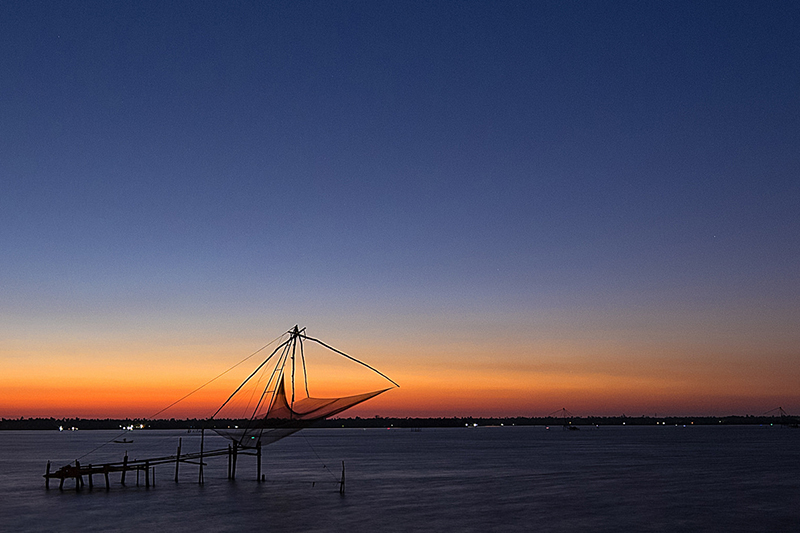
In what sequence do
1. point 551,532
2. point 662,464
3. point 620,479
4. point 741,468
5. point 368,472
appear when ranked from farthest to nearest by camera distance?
point 662,464, point 741,468, point 368,472, point 620,479, point 551,532

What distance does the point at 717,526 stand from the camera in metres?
30.0

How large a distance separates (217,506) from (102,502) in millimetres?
5839

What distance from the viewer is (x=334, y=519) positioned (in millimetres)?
31188

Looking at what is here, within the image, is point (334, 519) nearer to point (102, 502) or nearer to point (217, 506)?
point (217, 506)

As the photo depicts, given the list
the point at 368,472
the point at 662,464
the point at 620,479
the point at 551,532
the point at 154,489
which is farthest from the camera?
the point at 662,464

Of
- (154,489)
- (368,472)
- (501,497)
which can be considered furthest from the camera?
(368,472)

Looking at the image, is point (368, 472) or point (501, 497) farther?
point (368, 472)

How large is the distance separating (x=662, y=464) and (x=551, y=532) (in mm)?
43682

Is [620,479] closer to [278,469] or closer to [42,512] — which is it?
[278,469]

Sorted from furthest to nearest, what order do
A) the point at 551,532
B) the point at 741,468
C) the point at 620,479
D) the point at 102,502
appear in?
the point at 741,468
the point at 620,479
the point at 102,502
the point at 551,532

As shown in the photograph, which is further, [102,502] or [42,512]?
[102,502]

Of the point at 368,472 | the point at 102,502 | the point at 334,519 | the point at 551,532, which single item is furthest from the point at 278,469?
the point at 551,532

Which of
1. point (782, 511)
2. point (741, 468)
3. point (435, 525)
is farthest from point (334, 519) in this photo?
point (741, 468)

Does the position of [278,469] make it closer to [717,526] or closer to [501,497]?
Answer: [501,497]
